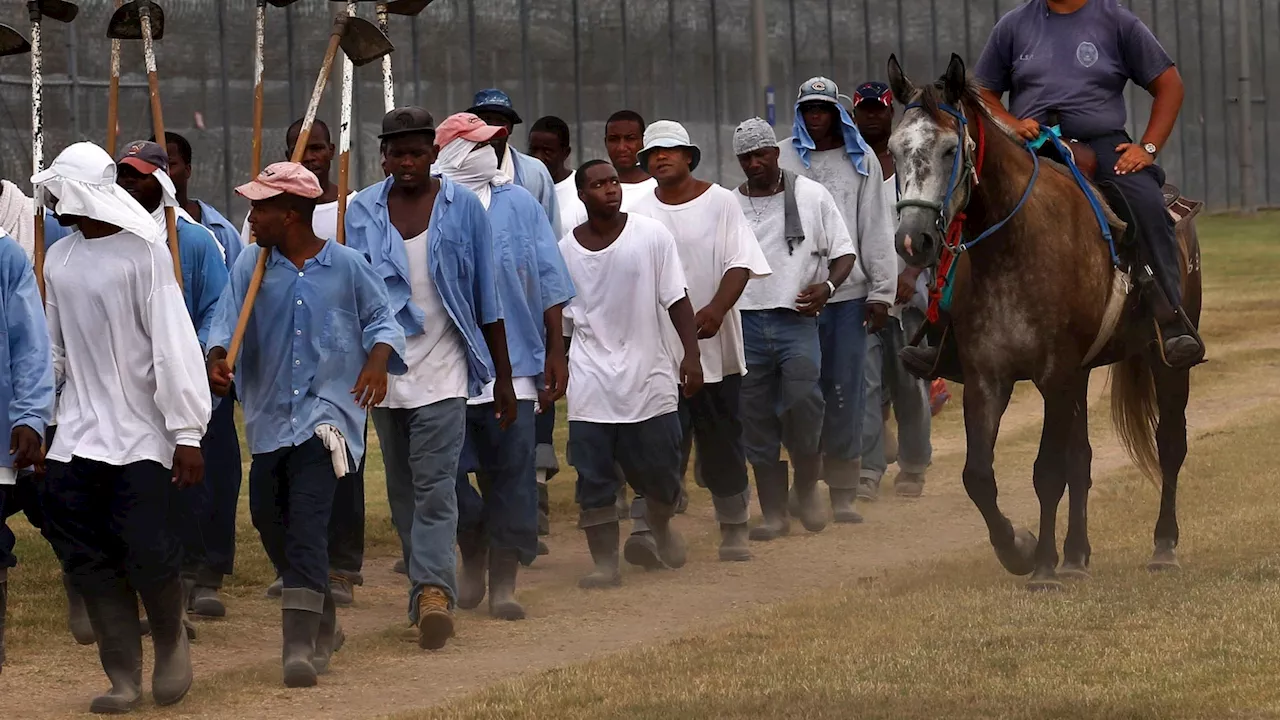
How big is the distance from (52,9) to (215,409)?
5.92 feet

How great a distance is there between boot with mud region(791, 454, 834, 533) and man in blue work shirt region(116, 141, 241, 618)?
334 centimetres

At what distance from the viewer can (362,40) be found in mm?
8742

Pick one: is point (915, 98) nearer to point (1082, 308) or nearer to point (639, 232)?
point (1082, 308)

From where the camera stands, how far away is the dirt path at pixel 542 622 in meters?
A: 7.44

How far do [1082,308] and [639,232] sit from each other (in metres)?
2.12

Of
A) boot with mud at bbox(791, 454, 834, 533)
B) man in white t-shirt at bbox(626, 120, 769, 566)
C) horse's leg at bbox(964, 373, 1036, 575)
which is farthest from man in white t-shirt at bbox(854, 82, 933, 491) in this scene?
horse's leg at bbox(964, 373, 1036, 575)

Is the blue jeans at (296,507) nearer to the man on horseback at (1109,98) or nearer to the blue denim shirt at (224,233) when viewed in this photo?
the blue denim shirt at (224,233)

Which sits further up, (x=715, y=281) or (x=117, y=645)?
(x=715, y=281)

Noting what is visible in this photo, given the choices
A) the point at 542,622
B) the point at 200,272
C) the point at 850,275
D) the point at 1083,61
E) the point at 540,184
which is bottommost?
the point at 542,622

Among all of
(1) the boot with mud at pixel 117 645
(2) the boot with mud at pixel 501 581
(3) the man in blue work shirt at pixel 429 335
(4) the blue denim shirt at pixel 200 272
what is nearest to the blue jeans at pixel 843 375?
(2) the boot with mud at pixel 501 581

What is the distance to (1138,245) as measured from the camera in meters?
9.25

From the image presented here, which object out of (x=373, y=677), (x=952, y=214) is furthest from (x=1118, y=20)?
(x=373, y=677)

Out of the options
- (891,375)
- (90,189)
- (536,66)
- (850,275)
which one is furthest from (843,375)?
(536,66)

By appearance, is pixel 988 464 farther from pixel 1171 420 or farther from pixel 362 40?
pixel 362 40
